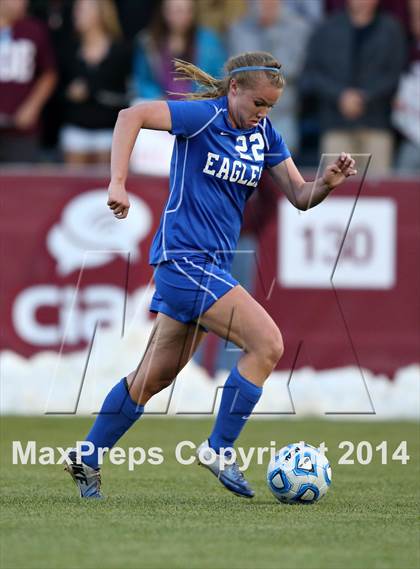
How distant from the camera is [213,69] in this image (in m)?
12.0

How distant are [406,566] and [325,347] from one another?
19.9 feet

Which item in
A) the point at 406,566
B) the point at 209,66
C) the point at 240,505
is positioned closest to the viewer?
the point at 406,566

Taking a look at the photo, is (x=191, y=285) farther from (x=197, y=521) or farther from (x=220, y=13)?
(x=220, y=13)

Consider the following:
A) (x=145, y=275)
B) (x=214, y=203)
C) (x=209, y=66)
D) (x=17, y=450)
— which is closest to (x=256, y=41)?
(x=209, y=66)

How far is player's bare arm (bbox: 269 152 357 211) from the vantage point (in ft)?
21.0

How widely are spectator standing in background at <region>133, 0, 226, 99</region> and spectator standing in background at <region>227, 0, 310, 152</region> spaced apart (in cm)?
25

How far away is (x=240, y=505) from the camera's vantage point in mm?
6391

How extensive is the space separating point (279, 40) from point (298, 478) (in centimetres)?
664

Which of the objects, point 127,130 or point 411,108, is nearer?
point 127,130

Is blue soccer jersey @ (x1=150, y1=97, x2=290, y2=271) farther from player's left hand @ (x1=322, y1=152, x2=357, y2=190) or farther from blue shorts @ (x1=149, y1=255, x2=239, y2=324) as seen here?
player's left hand @ (x1=322, y1=152, x2=357, y2=190)

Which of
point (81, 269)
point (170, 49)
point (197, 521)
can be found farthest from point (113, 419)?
point (170, 49)

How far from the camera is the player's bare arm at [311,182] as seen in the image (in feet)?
21.0

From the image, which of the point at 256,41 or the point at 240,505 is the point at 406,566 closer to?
the point at 240,505

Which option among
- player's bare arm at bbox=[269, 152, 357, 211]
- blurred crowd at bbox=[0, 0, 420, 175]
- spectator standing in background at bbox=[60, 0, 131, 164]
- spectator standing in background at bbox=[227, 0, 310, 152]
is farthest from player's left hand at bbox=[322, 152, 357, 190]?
spectator standing in background at bbox=[60, 0, 131, 164]
